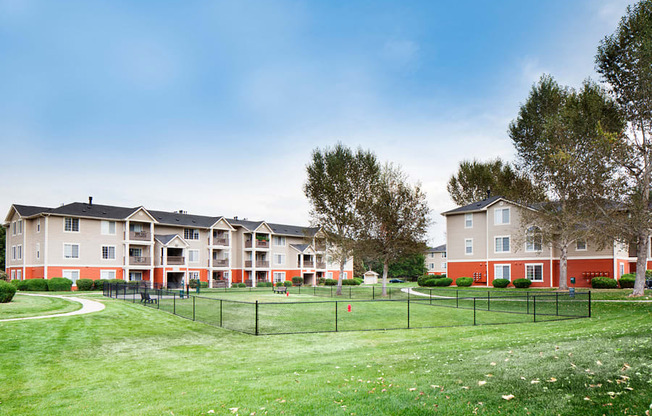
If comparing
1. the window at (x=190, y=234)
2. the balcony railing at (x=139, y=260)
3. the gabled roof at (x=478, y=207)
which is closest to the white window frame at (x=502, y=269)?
the gabled roof at (x=478, y=207)

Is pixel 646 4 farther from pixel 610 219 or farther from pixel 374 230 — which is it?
pixel 374 230

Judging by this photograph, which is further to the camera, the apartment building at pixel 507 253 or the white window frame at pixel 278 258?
the white window frame at pixel 278 258

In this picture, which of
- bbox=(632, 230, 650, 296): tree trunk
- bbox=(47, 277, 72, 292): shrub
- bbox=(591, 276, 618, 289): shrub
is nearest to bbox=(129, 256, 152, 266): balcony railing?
bbox=(47, 277, 72, 292): shrub

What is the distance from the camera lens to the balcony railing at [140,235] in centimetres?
5450

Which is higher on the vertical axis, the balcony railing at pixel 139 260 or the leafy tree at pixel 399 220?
the leafy tree at pixel 399 220

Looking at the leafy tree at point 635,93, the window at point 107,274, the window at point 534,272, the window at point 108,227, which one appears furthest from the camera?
the window at point 108,227

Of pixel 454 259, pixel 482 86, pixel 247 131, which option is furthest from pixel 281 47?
pixel 454 259

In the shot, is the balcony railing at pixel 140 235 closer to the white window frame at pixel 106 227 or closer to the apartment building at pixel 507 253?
the white window frame at pixel 106 227

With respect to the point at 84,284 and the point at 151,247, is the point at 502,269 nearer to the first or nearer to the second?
the point at 151,247

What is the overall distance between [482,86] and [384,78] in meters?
6.26

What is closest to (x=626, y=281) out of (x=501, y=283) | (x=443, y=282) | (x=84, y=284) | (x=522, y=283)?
(x=522, y=283)

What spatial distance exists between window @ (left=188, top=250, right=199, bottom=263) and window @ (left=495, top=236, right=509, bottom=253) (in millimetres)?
37624

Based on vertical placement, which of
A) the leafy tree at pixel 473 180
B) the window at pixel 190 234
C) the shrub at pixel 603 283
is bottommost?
the shrub at pixel 603 283

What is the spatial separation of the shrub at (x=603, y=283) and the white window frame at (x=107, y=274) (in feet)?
166
